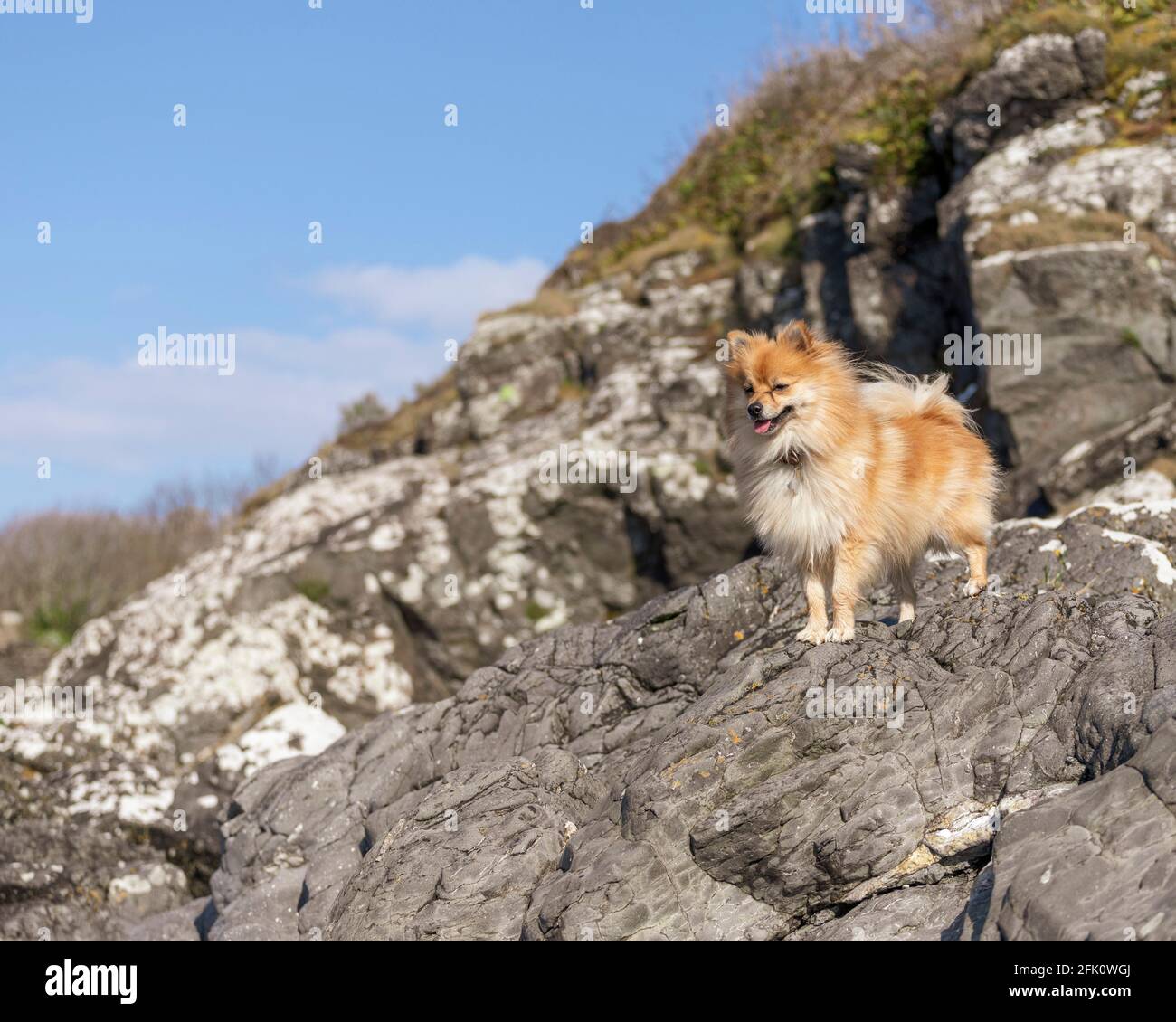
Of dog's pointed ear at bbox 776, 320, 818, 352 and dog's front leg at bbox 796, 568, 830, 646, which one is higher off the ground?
dog's pointed ear at bbox 776, 320, 818, 352

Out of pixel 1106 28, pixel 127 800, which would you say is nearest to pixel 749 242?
pixel 1106 28

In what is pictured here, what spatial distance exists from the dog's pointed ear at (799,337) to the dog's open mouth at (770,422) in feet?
1.58

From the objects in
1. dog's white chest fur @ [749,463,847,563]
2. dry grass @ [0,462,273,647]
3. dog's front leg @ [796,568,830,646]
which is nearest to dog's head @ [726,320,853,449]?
dog's white chest fur @ [749,463,847,563]

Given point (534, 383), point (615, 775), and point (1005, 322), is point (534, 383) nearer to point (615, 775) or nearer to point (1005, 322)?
point (1005, 322)

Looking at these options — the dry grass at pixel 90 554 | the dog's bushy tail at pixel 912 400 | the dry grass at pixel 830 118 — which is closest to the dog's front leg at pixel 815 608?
the dog's bushy tail at pixel 912 400

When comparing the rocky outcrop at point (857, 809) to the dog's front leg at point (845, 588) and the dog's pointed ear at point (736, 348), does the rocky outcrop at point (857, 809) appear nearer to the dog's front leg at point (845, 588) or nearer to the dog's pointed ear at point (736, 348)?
the dog's front leg at point (845, 588)

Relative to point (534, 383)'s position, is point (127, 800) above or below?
below

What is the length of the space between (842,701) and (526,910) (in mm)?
2461

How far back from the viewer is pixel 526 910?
23.5ft

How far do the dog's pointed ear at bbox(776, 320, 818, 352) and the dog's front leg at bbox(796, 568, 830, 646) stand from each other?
5.34 feet

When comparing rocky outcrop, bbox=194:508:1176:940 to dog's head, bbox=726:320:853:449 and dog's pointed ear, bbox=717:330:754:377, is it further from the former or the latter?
dog's pointed ear, bbox=717:330:754:377

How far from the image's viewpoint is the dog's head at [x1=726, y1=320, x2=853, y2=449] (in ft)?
25.6
